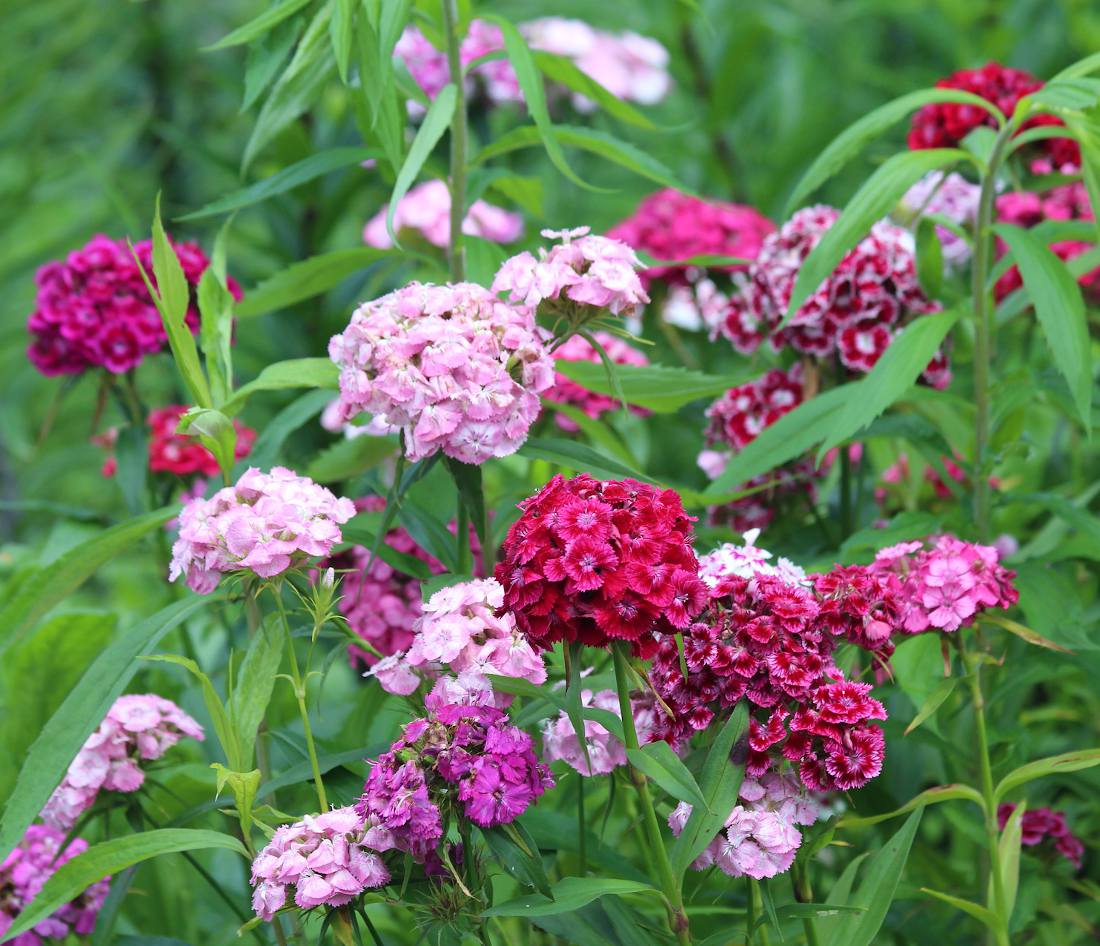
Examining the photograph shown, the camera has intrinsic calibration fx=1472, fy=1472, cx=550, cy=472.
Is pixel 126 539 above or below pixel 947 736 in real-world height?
above

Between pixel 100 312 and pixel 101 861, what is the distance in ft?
3.34

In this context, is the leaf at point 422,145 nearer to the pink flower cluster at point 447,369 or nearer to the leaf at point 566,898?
the pink flower cluster at point 447,369

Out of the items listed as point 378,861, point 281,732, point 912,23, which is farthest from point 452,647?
point 912,23

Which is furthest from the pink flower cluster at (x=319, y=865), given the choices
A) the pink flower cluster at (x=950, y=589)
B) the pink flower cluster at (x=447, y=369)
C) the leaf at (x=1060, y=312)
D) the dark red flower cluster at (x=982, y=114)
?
the dark red flower cluster at (x=982, y=114)

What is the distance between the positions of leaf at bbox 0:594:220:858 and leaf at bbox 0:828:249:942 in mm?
54

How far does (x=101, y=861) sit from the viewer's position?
1.27m

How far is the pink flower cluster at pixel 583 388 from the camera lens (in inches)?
81.8

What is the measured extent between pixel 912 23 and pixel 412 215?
225cm

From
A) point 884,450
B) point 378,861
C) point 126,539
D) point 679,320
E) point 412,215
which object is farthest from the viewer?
point 679,320

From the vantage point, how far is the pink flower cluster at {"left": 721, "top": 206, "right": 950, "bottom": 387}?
194 cm

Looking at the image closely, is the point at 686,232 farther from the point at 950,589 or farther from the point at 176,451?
the point at 950,589

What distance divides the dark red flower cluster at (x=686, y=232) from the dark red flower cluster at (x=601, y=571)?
126 cm

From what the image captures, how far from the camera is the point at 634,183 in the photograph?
13.9 ft

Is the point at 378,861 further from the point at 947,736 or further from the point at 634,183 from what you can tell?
the point at 634,183
